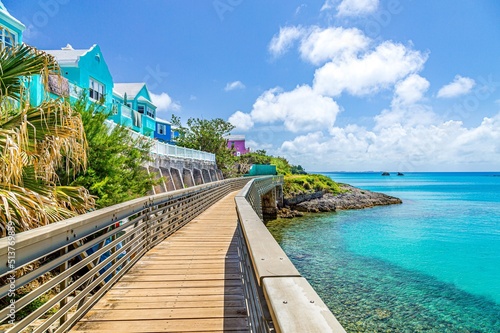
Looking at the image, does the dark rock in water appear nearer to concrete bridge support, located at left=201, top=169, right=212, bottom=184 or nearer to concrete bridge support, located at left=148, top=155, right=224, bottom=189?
concrete bridge support, located at left=148, top=155, right=224, bottom=189

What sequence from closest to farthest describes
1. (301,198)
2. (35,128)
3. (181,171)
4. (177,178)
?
1. (35,128)
2. (177,178)
3. (181,171)
4. (301,198)

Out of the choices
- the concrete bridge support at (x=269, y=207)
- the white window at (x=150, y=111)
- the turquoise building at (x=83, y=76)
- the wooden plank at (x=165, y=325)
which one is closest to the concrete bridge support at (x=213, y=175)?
the concrete bridge support at (x=269, y=207)

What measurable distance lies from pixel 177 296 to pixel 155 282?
64cm

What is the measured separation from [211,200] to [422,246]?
15.5 m

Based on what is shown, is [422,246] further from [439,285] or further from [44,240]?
[44,240]

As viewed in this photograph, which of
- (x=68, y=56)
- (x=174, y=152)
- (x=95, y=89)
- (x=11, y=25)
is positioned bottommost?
(x=174, y=152)

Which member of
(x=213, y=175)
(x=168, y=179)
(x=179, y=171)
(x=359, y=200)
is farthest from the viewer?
(x=359, y=200)

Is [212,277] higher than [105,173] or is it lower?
lower

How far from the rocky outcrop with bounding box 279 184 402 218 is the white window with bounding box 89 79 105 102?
1958 centimetres

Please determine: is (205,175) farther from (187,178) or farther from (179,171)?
(179,171)

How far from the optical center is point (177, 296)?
3969 mm

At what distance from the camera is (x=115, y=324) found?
10.5ft

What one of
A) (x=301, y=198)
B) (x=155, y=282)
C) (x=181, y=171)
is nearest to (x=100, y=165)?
(x=155, y=282)

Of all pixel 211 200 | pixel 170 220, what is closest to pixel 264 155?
pixel 211 200
